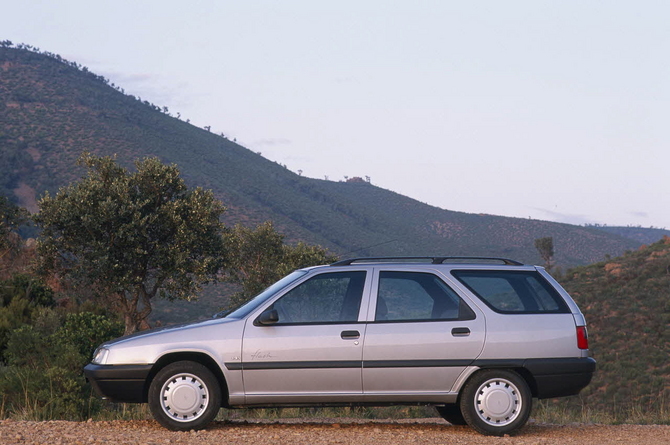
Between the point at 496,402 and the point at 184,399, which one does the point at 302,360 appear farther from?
the point at 496,402

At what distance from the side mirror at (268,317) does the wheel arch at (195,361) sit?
2.05 feet

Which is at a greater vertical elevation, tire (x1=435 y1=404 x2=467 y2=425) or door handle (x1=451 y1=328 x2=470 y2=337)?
door handle (x1=451 y1=328 x2=470 y2=337)

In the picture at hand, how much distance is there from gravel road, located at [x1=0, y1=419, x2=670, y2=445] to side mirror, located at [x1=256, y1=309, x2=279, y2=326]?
41.3 inches

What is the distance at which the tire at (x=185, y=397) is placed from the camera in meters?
7.71

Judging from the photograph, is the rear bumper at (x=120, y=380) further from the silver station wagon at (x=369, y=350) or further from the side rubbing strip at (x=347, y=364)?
the side rubbing strip at (x=347, y=364)

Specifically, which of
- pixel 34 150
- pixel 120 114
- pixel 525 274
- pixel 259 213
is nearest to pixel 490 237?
pixel 259 213

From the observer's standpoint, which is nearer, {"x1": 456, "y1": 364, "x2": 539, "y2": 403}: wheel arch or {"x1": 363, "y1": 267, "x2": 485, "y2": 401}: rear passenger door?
{"x1": 363, "y1": 267, "x2": 485, "y2": 401}: rear passenger door

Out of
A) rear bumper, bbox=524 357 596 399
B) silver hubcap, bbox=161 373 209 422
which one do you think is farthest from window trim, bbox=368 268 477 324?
silver hubcap, bbox=161 373 209 422

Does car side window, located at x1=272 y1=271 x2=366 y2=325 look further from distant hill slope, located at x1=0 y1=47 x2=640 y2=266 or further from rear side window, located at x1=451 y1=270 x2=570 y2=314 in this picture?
distant hill slope, located at x1=0 y1=47 x2=640 y2=266

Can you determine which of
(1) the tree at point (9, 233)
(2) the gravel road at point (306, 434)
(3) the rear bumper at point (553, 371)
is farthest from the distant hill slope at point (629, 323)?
(1) the tree at point (9, 233)

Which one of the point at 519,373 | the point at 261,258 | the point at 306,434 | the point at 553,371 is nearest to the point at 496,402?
the point at 519,373

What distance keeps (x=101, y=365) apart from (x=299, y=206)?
69388 millimetres

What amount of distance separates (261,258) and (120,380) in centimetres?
2782

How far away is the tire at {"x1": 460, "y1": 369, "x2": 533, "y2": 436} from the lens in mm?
7961
